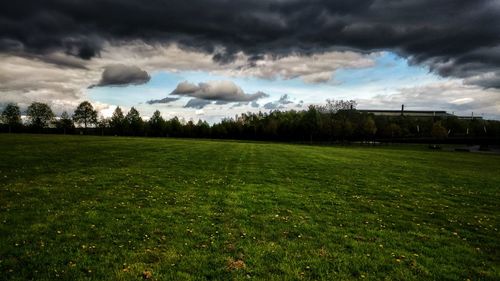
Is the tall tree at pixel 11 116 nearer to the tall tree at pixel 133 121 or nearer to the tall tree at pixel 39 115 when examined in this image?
the tall tree at pixel 39 115

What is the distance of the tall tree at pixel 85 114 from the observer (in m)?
177

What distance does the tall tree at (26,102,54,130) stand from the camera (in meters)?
173

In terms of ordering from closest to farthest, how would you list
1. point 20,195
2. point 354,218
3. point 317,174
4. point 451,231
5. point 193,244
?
point 193,244
point 451,231
point 354,218
point 20,195
point 317,174

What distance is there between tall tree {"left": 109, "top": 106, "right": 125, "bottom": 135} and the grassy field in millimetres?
156915

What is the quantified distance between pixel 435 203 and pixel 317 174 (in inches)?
443

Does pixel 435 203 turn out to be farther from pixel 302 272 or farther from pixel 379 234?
pixel 302 272

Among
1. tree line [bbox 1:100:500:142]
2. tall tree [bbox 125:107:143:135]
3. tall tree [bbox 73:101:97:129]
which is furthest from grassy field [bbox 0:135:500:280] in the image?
tall tree [bbox 73:101:97:129]

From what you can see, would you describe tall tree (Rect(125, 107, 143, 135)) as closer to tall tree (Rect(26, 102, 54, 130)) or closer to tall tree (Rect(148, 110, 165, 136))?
tall tree (Rect(148, 110, 165, 136))

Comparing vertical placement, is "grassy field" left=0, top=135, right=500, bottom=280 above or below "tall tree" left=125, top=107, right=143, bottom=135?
below

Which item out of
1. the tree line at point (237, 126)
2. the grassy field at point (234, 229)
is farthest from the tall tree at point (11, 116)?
the grassy field at point (234, 229)

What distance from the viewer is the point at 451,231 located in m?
14.4

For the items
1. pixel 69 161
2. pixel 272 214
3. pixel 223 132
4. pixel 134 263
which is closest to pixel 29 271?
pixel 134 263

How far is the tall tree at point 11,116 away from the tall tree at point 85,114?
85.0ft

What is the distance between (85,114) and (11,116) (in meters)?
34.0
